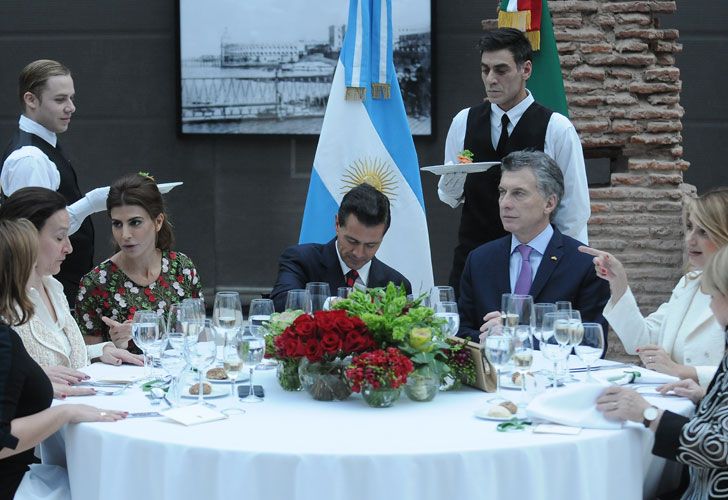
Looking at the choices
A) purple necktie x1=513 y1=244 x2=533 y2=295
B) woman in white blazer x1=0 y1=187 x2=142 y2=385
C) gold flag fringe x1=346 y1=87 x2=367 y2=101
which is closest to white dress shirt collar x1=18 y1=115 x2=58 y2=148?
woman in white blazer x1=0 y1=187 x2=142 y2=385

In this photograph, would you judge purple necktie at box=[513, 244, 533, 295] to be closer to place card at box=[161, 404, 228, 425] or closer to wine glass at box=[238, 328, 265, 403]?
wine glass at box=[238, 328, 265, 403]

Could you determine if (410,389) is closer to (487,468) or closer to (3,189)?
(487,468)

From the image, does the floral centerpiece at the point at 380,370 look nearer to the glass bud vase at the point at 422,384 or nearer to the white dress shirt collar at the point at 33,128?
the glass bud vase at the point at 422,384

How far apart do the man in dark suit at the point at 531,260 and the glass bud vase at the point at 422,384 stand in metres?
0.95

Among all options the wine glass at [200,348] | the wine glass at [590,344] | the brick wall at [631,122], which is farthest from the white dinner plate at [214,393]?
the brick wall at [631,122]

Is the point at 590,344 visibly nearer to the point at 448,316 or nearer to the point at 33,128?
the point at 448,316

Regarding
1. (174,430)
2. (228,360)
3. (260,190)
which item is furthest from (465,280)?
(260,190)

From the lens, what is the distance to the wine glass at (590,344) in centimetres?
258

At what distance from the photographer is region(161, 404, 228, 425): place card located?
2301 millimetres

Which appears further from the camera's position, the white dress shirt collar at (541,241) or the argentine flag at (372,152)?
the argentine flag at (372,152)

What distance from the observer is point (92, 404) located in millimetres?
2537

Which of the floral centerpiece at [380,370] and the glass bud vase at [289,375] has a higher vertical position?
the floral centerpiece at [380,370]

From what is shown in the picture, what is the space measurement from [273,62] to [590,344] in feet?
14.2

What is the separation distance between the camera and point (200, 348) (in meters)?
2.48
